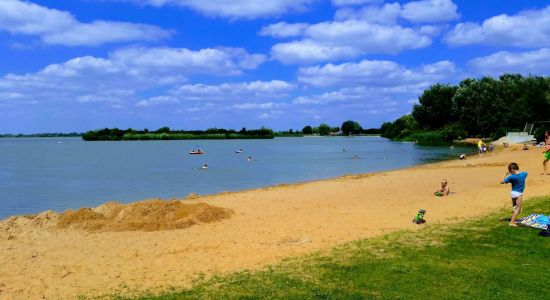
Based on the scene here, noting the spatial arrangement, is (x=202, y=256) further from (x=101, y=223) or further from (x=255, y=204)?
(x=255, y=204)

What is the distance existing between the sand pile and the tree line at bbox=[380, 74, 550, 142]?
64.1 m

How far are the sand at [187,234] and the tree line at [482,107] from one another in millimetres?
59238

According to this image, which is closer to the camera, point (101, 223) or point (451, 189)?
point (101, 223)

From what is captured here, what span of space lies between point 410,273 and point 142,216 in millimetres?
10077

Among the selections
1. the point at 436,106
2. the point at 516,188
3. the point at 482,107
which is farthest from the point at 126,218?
the point at 436,106

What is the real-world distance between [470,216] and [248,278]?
27.8 ft

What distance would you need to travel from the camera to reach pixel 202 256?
11469mm

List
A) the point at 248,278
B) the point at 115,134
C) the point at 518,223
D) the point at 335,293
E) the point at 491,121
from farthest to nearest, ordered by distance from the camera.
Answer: the point at 115,134, the point at 491,121, the point at 518,223, the point at 248,278, the point at 335,293

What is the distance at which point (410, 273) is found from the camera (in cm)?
884

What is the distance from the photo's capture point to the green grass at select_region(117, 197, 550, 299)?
25.9ft

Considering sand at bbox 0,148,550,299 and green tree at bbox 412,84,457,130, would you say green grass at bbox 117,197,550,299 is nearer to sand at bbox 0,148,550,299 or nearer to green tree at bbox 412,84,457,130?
sand at bbox 0,148,550,299

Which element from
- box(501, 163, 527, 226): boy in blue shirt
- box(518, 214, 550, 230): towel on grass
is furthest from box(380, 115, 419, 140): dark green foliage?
box(518, 214, 550, 230): towel on grass

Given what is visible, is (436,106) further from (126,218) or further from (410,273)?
(410,273)

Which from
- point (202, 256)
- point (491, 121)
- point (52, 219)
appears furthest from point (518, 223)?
point (491, 121)
